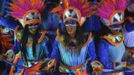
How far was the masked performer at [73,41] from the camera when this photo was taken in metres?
1.88

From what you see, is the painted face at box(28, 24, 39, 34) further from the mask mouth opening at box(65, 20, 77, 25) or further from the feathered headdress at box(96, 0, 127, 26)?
the feathered headdress at box(96, 0, 127, 26)

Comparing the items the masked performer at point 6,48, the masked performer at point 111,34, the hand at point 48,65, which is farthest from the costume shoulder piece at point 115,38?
the masked performer at point 6,48

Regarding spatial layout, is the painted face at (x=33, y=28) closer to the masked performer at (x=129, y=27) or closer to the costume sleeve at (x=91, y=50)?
the costume sleeve at (x=91, y=50)

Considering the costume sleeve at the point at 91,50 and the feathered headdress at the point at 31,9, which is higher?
the feathered headdress at the point at 31,9

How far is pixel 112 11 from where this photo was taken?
6.14 feet

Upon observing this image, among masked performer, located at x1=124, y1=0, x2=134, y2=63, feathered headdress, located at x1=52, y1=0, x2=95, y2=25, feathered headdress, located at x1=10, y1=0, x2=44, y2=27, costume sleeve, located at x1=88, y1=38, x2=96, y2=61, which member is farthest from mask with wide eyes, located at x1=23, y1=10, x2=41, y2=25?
masked performer, located at x1=124, y1=0, x2=134, y2=63

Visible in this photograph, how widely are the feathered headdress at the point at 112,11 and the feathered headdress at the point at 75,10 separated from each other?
0.16 feet

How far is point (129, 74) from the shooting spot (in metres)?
1.88

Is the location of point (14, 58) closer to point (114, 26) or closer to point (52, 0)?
point (52, 0)

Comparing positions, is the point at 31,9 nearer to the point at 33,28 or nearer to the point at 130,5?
the point at 33,28

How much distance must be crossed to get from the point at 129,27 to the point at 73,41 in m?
0.25

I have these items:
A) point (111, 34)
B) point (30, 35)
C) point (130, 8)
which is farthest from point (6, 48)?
point (130, 8)

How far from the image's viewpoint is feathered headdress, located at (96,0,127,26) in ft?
6.13

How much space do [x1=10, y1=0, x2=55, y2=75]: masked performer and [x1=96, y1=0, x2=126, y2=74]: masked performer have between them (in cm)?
25
